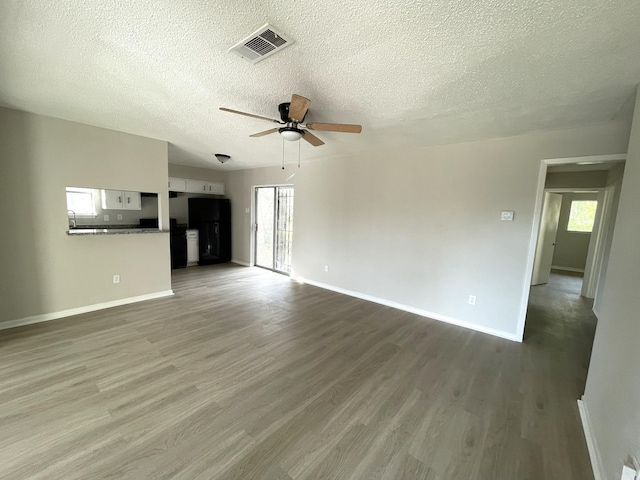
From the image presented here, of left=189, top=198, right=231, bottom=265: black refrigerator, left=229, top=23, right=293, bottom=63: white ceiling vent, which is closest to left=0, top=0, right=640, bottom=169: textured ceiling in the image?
left=229, top=23, right=293, bottom=63: white ceiling vent

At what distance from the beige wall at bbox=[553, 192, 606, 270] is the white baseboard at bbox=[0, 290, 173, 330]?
31.8 ft

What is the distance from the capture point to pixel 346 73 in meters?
2.01

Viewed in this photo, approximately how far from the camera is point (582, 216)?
6.64m

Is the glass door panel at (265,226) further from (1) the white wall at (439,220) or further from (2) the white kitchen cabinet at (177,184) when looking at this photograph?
(2) the white kitchen cabinet at (177,184)

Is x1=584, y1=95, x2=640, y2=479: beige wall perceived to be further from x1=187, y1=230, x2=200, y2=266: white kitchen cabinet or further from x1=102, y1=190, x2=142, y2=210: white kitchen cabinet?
x1=187, y1=230, x2=200, y2=266: white kitchen cabinet

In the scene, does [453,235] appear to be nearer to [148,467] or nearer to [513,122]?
[513,122]

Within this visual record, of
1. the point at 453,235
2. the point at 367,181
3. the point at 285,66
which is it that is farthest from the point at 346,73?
the point at 453,235

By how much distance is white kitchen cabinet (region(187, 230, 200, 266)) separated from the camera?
6.09 meters

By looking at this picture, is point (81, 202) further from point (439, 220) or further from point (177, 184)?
point (439, 220)

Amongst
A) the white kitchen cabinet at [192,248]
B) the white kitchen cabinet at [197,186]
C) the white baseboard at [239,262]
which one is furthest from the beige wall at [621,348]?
the white kitchen cabinet at [192,248]

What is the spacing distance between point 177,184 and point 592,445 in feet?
22.6

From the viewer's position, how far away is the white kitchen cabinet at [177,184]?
18.0 feet

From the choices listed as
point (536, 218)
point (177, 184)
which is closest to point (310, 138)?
point (536, 218)

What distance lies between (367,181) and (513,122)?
1.98 m
